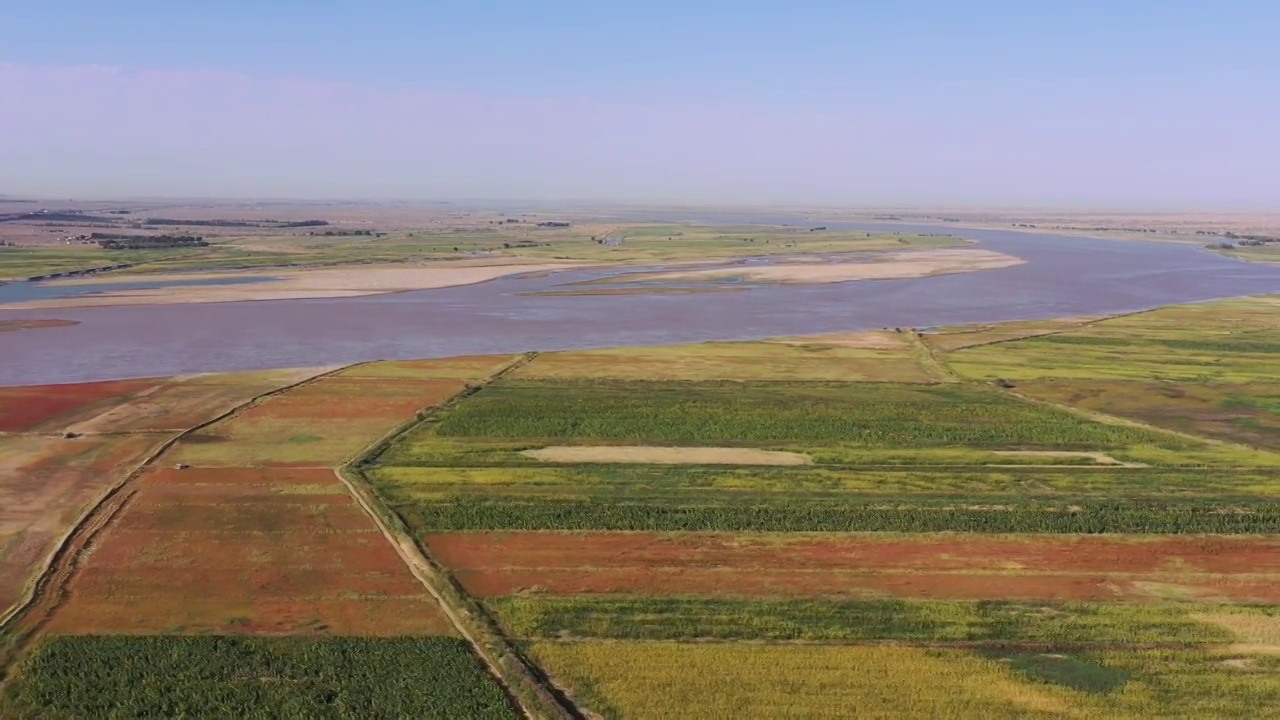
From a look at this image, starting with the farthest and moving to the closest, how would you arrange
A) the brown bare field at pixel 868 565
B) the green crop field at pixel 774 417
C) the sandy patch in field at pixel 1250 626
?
the green crop field at pixel 774 417
the brown bare field at pixel 868 565
the sandy patch in field at pixel 1250 626

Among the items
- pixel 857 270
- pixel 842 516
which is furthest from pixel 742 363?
pixel 857 270

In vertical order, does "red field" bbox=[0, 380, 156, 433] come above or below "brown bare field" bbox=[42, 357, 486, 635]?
above

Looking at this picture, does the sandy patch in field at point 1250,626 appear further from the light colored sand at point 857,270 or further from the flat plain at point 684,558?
the light colored sand at point 857,270

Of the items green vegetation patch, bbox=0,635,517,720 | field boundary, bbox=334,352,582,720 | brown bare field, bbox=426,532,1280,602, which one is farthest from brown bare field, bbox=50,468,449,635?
brown bare field, bbox=426,532,1280,602

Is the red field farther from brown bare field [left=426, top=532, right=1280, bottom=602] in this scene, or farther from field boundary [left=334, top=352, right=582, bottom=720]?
brown bare field [left=426, top=532, right=1280, bottom=602]

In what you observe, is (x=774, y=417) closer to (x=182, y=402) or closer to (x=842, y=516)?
(x=842, y=516)

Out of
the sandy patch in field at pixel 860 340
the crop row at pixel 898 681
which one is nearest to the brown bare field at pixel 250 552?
the crop row at pixel 898 681
